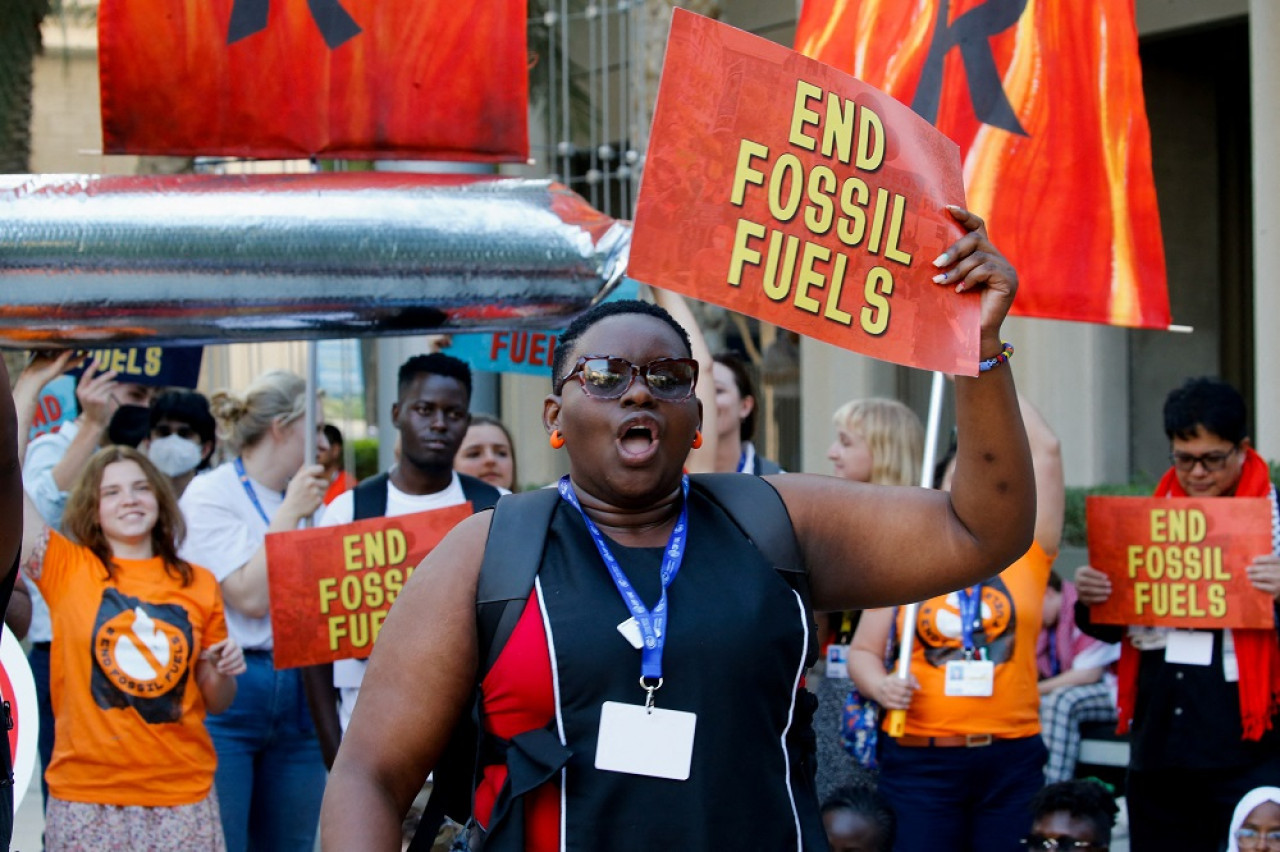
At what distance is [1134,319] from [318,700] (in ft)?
9.22

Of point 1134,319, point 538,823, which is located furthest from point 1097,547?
point 538,823

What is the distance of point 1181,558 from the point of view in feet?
17.0

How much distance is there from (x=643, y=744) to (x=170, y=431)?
5.45m

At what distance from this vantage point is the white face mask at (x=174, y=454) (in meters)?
7.30

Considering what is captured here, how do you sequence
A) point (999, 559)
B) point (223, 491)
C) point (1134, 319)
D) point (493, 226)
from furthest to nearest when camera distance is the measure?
point (223, 491)
point (1134, 319)
point (493, 226)
point (999, 559)

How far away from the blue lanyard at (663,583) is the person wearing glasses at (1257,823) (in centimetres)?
289

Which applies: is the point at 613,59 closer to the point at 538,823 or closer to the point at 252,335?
the point at 252,335

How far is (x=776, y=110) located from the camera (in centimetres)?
278

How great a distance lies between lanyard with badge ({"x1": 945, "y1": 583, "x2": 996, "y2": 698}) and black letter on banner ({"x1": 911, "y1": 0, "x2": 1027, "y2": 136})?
148 cm

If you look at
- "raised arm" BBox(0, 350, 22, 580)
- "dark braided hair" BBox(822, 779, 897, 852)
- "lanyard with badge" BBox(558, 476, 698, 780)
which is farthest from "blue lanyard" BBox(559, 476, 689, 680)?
"dark braided hair" BBox(822, 779, 897, 852)

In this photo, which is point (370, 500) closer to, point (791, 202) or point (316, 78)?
point (316, 78)

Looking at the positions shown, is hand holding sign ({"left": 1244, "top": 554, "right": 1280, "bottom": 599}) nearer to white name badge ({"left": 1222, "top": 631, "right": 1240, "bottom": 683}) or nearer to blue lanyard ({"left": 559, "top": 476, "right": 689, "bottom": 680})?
white name badge ({"left": 1222, "top": 631, "right": 1240, "bottom": 683})

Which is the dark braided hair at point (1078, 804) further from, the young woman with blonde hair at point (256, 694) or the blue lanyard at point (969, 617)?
the young woman with blonde hair at point (256, 694)

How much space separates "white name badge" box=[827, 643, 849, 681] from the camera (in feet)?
20.6
